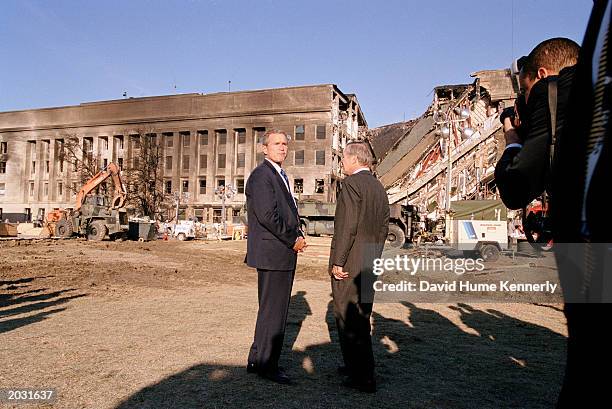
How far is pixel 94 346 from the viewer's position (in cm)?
461

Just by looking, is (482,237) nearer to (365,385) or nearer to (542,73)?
(365,385)

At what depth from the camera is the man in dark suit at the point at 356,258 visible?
3.74 m

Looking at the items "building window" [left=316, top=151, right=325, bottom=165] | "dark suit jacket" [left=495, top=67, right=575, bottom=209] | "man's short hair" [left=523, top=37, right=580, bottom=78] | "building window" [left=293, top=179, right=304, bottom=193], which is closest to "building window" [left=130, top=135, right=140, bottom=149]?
"building window" [left=293, top=179, right=304, bottom=193]

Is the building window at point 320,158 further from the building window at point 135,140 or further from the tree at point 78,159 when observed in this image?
the tree at point 78,159

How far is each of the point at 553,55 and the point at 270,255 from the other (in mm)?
2731

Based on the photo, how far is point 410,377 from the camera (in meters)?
3.97

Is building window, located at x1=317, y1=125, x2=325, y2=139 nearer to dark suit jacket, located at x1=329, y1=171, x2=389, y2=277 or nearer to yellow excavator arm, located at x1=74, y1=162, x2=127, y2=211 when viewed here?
yellow excavator arm, located at x1=74, y1=162, x2=127, y2=211

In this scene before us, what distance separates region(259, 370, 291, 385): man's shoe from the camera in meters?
3.69

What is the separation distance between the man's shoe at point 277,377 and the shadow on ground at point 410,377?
0.19 feet

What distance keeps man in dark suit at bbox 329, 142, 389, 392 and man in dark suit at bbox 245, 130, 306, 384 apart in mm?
409

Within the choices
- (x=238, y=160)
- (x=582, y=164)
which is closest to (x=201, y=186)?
(x=238, y=160)

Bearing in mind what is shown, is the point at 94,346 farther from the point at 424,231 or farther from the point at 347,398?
the point at 424,231

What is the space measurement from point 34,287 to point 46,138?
67895 millimetres

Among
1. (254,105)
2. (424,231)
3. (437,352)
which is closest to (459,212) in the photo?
(424,231)
